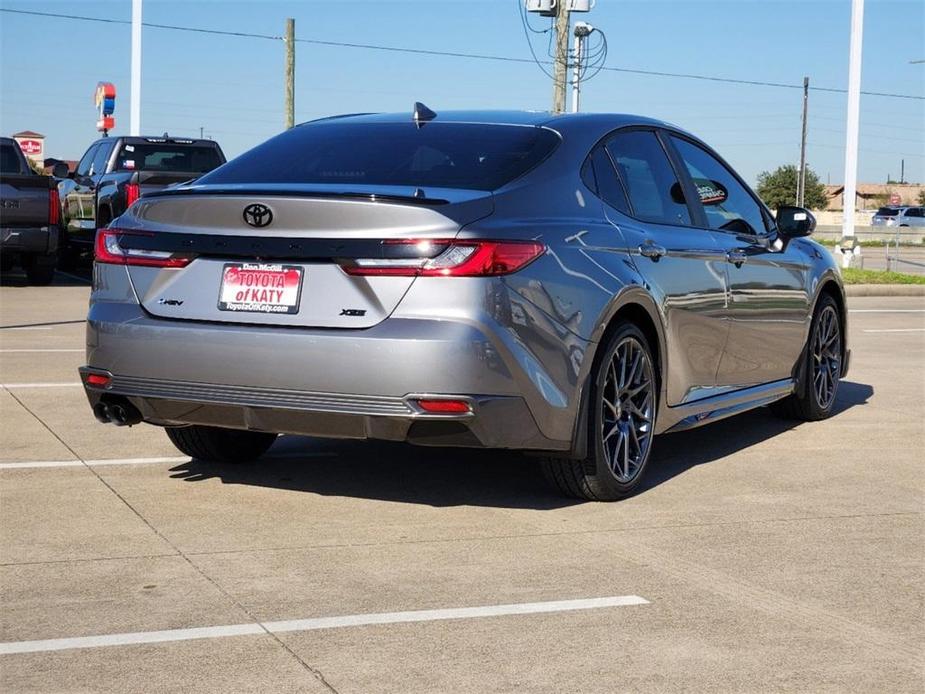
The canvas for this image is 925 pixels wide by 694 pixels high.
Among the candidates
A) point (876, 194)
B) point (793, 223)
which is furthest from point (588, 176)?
point (876, 194)

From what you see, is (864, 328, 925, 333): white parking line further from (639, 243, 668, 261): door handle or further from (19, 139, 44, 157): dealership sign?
(19, 139, 44, 157): dealership sign

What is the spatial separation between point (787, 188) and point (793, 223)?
324 ft

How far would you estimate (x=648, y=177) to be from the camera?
23.2 feet

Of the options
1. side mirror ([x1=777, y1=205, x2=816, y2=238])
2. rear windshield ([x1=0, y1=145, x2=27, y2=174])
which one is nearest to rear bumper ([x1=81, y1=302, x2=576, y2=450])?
side mirror ([x1=777, y1=205, x2=816, y2=238])

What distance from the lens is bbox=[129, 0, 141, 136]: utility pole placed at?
30.5 metres

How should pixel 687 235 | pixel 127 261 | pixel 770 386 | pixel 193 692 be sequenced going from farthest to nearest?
pixel 770 386 → pixel 687 235 → pixel 127 261 → pixel 193 692

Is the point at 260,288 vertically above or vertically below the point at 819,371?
above

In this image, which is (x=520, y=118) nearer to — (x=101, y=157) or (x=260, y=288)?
(x=260, y=288)

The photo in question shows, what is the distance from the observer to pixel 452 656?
13.7 ft

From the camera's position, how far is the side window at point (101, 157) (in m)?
20.9

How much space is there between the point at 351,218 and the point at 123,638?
190 centimetres

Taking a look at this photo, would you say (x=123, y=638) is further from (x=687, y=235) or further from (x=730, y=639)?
(x=687, y=235)

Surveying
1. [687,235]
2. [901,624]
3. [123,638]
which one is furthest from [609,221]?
[123,638]

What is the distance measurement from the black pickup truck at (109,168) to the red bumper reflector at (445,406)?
47.6ft
